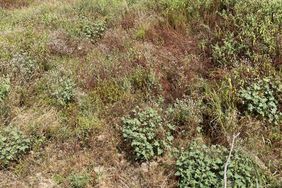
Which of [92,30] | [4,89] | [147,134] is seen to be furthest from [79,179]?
[92,30]

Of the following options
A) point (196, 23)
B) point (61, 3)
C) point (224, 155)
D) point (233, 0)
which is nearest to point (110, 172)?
point (224, 155)

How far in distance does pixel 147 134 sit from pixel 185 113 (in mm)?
742

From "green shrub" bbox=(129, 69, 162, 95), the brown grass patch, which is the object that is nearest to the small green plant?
"green shrub" bbox=(129, 69, 162, 95)

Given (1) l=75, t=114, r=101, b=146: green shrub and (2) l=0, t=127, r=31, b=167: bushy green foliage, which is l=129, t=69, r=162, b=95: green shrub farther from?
(2) l=0, t=127, r=31, b=167: bushy green foliage

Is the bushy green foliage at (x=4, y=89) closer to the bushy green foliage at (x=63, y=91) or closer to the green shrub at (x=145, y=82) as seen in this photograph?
the bushy green foliage at (x=63, y=91)

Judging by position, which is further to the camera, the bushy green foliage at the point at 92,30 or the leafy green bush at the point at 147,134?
the bushy green foliage at the point at 92,30

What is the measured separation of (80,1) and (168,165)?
709 centimetres

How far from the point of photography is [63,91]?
652 cm

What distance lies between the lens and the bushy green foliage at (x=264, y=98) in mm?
5656

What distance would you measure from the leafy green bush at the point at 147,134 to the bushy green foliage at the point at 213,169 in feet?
1.54

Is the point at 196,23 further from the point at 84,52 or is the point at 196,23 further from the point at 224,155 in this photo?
the point at 224,155

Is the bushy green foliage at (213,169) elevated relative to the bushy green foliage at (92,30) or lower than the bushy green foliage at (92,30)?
lower

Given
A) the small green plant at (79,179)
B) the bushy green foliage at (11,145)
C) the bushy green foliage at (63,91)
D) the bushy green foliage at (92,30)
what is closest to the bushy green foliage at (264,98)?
the small green plant at (79,179)

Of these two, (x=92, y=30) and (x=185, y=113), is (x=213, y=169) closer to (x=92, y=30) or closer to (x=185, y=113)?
(x=185, y=113)
